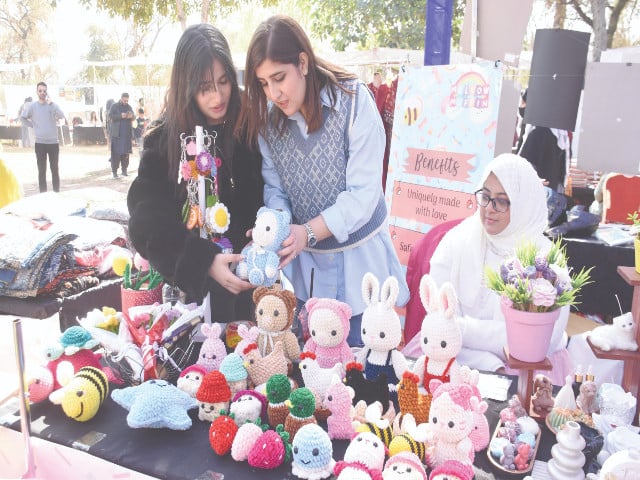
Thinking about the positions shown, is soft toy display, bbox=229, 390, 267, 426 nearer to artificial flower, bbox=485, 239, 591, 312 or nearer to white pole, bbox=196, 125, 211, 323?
white pole, bbox=196, 125, 211, 323

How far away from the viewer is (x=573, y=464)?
39.8 inches

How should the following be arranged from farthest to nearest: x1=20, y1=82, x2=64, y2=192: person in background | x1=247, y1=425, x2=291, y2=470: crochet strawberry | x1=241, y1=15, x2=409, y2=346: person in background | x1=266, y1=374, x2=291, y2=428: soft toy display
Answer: x1=20, y1=82, x2=64, y2=192: person in background → x1=241, y1=15, x2=409, y2=346: person in background → x1=266, y1=374, x2=291, y2=428: soft toy display → x1=247, y1=425, x2=291, y2=470: crochet strawberry

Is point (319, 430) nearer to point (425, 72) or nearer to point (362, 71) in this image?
point (425, 72)

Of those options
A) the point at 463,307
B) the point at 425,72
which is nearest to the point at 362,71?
the point at 425,72

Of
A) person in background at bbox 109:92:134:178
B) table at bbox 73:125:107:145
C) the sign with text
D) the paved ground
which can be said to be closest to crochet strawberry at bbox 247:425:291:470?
the sign with text

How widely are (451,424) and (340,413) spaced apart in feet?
0.81

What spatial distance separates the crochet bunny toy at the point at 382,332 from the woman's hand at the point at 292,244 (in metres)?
0.26

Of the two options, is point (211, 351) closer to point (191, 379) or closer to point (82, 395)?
point (191, 379)

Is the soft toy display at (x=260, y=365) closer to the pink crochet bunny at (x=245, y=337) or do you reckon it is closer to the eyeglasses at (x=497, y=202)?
the pink crochet bunny at (x=245, y=337)

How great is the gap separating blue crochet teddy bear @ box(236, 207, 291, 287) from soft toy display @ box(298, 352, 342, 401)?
25 cm

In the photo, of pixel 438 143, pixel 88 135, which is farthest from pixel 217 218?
pixel 88 135

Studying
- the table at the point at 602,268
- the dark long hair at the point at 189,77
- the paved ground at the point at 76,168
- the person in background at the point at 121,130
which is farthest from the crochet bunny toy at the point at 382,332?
the person in background at the point at 121,130

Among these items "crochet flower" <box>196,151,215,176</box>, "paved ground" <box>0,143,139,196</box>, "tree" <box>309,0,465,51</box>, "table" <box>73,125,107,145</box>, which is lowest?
"paved ground" <box>0,143,139,196</box>

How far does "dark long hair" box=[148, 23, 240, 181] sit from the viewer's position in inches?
59.4
